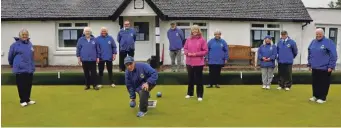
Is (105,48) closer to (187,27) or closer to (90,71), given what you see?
(90,71)

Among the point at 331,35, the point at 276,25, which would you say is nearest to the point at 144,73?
the point at 276,25

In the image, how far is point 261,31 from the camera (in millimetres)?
22484

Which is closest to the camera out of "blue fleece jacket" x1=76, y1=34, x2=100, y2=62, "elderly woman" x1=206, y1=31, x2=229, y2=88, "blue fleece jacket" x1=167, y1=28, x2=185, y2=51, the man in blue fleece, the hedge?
the man in blue fleece

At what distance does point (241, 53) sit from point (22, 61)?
13.1 metres

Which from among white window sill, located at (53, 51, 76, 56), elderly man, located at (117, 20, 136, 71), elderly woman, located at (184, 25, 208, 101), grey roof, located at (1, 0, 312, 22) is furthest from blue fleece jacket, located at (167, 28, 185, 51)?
white window sill, located at (53, 51, 76, 56)

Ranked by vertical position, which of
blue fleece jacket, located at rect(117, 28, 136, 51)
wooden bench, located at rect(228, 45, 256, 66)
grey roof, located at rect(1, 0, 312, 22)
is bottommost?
wooden bench, located at rect(228, 45, 256, 66)

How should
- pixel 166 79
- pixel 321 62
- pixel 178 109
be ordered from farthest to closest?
pixel 166 79 < pixel 321 62 < pixel 178 109

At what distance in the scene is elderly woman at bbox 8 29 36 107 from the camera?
9.24 metres

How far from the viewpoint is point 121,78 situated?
13.7m

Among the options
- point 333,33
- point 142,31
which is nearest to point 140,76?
point 142,31

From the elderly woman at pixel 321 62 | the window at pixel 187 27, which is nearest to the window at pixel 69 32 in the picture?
the window at pixel 187 27

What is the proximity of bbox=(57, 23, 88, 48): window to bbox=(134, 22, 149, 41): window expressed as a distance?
2400 millimetres

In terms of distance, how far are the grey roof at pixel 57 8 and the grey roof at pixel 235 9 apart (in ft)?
7.86

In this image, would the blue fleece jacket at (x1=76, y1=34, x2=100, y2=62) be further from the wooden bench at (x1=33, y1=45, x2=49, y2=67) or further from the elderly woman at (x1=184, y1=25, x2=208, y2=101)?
the wooden bench at (x1=33, y1=45, x2=49, y2=67)
